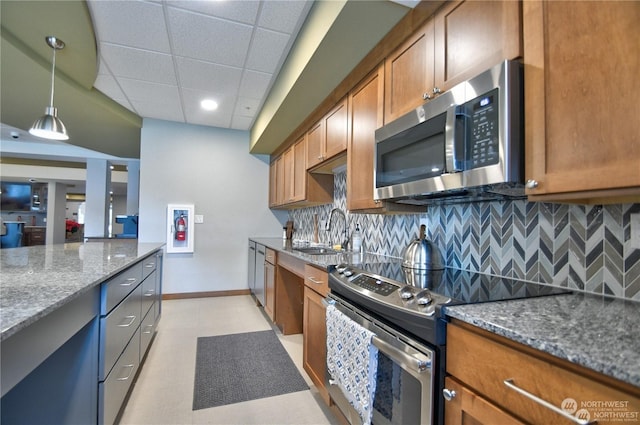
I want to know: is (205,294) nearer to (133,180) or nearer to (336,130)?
(336,130)

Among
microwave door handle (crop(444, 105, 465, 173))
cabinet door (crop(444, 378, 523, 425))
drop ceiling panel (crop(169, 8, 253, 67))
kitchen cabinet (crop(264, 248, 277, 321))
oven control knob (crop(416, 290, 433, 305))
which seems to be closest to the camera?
cabinet door (crop(444, 378, 523, 425))

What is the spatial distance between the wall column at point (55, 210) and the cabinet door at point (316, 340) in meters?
10.6

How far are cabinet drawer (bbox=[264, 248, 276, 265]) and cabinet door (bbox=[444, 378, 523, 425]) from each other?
229cm

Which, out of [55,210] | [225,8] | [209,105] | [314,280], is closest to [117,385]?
[314,280]

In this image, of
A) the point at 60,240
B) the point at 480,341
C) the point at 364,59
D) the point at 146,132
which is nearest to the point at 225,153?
the point at 146,132

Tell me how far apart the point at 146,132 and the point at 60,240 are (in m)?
8.20

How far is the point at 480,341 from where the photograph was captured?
79 centimetres

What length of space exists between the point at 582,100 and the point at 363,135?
1.26 metres

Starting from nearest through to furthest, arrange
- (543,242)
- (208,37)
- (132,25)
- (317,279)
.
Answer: (543,242), (317,279), (132,25), (208,37)

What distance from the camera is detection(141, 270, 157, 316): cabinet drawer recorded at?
2.24 meters

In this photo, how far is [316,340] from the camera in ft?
6.14

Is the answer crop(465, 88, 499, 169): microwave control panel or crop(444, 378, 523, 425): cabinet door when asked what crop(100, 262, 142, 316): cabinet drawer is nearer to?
crop(444, 378, 523, 425): cabinet door

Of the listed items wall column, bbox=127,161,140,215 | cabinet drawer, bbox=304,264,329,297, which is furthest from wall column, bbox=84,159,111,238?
cabinet drawer, bbox=304,264,329,297

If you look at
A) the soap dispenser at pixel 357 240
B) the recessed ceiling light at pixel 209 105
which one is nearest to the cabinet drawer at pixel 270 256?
the soap dispenser at pixel 357 240
